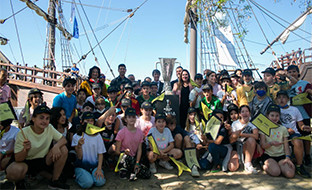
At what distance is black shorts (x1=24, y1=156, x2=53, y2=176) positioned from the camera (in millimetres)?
2852

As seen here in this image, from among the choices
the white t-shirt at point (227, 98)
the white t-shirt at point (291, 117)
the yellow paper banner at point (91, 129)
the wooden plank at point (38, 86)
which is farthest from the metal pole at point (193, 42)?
the wooden plank at point (38, 86)

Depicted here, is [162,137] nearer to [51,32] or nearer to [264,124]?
[264,124]

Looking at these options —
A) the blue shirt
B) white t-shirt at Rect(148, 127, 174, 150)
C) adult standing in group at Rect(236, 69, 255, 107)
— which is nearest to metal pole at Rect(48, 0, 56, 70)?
the blue shirt

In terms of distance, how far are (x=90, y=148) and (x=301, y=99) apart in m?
4.01

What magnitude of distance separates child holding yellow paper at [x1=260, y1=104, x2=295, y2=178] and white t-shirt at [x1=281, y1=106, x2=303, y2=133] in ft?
0.89

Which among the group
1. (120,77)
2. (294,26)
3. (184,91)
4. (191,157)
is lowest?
(191,157)

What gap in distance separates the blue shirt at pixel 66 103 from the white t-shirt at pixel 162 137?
5.41 ft

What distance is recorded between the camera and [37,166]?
9.50ft

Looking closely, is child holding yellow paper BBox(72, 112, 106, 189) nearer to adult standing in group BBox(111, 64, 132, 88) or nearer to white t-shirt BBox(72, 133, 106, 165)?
white t-shirt BBox(72, 133, 106, 165)

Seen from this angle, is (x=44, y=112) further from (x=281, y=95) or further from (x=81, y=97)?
(x=281, y=95)

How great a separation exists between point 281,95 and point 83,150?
3.68m

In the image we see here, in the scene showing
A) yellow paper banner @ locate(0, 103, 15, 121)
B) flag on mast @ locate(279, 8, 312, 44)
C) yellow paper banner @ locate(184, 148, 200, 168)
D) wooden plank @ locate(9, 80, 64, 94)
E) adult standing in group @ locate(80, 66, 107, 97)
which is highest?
flag on mast @ locate(279, 8, 312, 44)

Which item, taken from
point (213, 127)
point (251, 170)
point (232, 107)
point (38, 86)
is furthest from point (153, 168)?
point (38, 86)

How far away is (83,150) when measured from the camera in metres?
3.17
